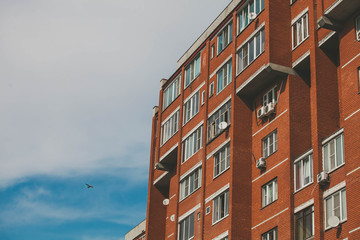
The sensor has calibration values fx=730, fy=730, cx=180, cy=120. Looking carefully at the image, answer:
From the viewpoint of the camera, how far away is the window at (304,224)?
35.9 m

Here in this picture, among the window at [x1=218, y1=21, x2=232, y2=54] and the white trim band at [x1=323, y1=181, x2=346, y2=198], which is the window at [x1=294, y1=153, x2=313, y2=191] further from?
the window at [x1=218, y1=21, x2=232, y2=54]

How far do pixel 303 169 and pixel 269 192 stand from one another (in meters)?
3.24

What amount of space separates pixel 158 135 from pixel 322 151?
20865 mm

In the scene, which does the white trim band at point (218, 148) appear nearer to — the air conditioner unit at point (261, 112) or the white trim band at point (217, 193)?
the air conditioner unit at point (261, 112)

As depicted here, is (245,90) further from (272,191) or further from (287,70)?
(272,191)

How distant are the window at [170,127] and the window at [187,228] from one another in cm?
758

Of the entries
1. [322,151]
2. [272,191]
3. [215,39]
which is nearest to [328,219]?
[322,151]

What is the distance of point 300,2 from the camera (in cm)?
4228

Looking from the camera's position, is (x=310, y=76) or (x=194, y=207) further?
(x=194, y=207)

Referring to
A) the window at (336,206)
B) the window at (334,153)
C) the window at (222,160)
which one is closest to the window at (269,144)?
the window at (222,160)

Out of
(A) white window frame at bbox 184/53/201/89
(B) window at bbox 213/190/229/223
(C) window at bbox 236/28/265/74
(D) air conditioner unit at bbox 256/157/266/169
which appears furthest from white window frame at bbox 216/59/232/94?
(B) window at bbox 213/190/229/223

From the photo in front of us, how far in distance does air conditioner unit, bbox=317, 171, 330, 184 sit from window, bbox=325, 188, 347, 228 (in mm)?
784

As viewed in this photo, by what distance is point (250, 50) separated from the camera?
145 feet

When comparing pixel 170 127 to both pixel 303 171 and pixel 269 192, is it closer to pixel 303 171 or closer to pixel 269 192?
pixel 269 192
